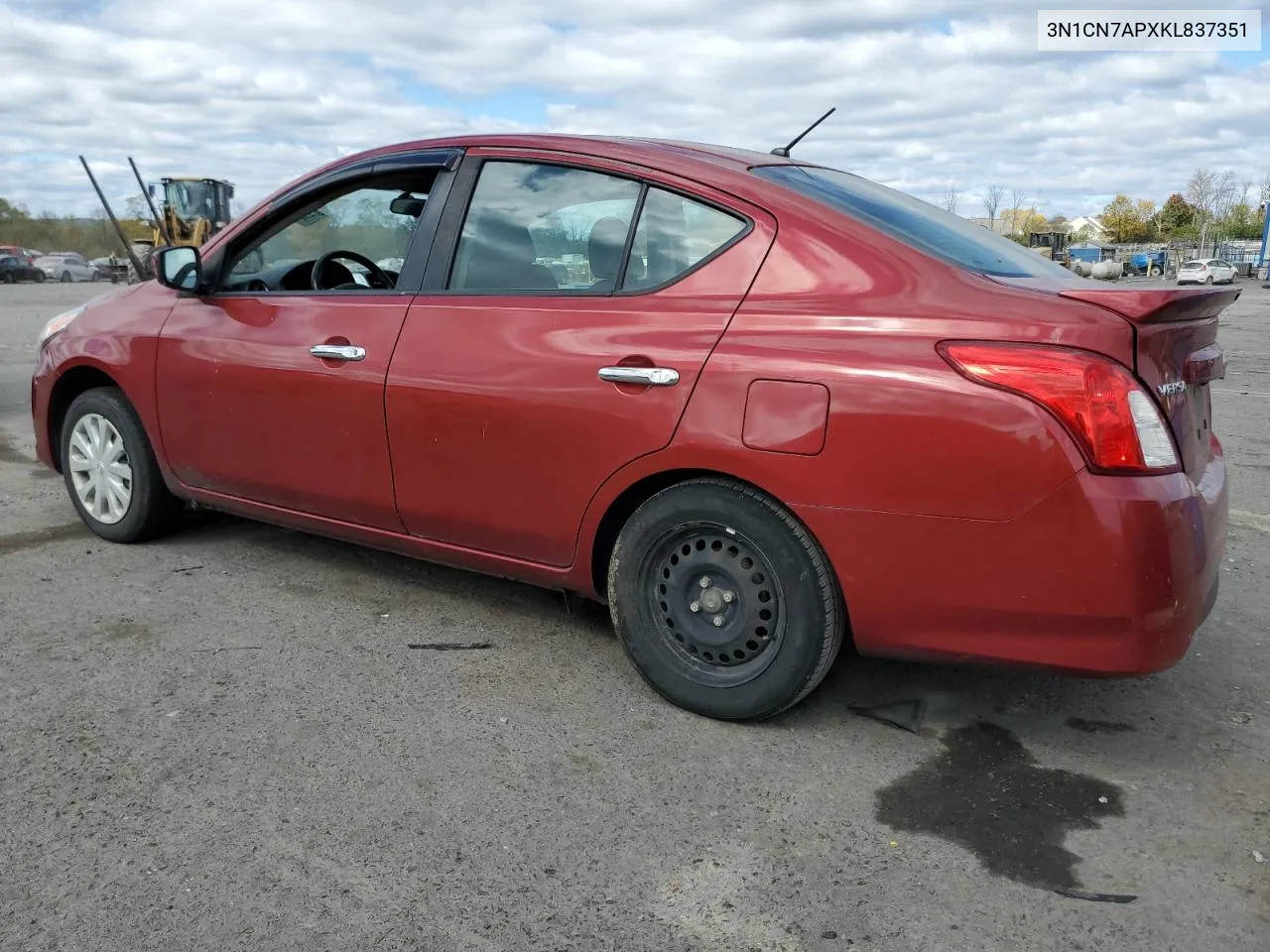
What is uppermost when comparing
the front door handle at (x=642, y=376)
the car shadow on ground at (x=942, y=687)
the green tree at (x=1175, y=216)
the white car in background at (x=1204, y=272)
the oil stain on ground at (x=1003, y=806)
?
the green tree at (x=1175, y=216)

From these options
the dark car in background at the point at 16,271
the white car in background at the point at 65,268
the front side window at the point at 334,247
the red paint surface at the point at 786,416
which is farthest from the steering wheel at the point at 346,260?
the white car in background at the point at 65,268

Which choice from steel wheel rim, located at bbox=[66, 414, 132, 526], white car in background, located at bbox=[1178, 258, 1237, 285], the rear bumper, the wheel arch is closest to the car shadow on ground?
the rear bumper

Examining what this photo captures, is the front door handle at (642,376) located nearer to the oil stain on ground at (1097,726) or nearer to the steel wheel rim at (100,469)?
the oil stain on ground at (1097,726)

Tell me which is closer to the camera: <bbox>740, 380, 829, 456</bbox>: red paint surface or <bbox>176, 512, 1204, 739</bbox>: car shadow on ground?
<bbox>740, 380, 829, 456</bbox>: red paint surface

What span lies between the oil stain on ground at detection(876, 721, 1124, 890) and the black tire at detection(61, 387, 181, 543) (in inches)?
133

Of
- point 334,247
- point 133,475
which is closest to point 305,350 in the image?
point 334,247

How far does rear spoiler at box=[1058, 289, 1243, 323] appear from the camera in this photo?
255cm

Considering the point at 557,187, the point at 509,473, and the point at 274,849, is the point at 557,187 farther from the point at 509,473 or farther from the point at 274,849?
the point at 274,849

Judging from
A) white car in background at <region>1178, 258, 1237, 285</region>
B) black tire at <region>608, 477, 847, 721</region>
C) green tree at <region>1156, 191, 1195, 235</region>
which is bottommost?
black tire at <region>608, 477, 847, 721</region>

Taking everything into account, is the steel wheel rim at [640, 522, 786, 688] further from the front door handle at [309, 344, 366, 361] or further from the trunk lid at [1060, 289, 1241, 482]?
the front door handle at [309, 344, 366, 361]

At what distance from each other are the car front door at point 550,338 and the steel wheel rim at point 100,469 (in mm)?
1727

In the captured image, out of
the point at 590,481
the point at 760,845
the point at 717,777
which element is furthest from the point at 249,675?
the point at 760,845

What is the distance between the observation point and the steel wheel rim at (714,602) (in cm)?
302

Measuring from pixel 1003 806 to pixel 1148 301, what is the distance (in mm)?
1296
